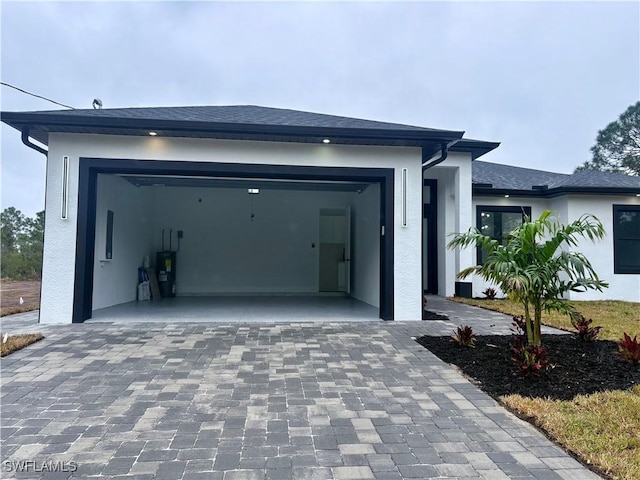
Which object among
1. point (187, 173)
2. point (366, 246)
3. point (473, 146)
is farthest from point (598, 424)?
point (473, 146)

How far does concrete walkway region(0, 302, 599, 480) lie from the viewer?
6.97ft

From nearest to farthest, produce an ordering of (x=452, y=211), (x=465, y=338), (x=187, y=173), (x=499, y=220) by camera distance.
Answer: (x=465, y=338), (x=187, y=173), (x=452, y=211), (x=499, y=220)

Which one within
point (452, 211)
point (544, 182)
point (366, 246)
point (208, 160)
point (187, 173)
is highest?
point (544, 182)

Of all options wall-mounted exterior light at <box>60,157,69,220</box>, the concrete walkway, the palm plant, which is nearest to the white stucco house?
wall-mounted exterior light at <box>60,157,69,220</box>

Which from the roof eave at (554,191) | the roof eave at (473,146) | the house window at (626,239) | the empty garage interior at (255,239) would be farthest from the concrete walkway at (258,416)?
the house window at (626,239)

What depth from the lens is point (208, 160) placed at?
6363 mm

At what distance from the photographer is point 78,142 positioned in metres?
6.09

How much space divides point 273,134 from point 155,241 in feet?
19.8

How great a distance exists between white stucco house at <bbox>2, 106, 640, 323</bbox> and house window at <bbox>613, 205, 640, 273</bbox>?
0.03 metres

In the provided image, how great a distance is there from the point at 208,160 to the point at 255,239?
16.0 ft

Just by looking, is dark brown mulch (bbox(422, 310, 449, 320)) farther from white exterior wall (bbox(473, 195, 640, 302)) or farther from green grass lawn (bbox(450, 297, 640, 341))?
white exterior wall (bbox(473, 195, 640, 302))

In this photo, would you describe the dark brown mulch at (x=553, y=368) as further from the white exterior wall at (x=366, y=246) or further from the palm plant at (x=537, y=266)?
the white exterior wall at (x=366, y=246)

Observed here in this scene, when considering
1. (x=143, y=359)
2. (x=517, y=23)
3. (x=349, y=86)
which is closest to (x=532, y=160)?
(x=349, y=86)

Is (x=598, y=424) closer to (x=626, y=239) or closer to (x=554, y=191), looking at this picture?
(x=554, y=191)
